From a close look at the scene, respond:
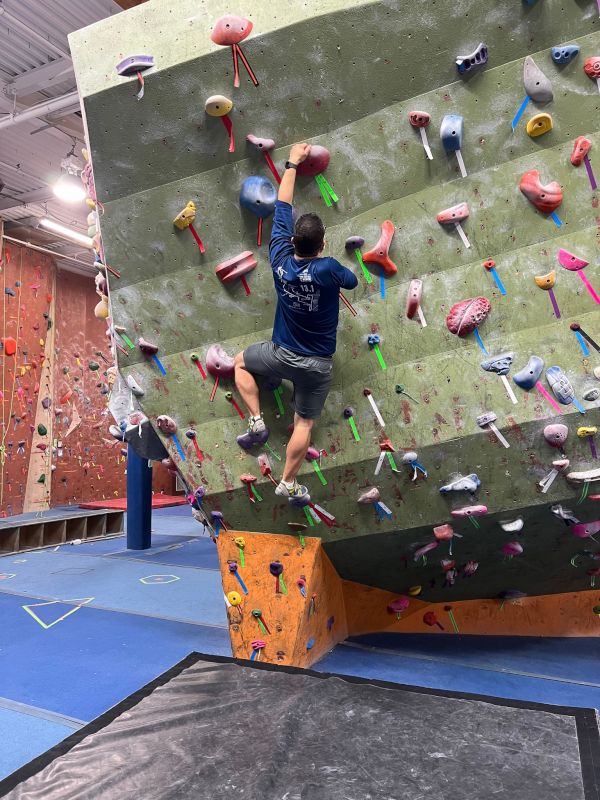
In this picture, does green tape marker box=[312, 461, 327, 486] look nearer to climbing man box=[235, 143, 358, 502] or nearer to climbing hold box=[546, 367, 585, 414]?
climbing man box=[235, 143, 358, 502]

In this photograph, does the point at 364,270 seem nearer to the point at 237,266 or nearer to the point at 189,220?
the point at 237,266

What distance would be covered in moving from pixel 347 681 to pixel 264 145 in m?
2.34

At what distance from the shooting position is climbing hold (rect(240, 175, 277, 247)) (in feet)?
8.46

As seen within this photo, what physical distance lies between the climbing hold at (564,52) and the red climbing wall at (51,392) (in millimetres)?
8098

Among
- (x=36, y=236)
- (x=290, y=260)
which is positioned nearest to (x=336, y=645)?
(x=290, y=260)

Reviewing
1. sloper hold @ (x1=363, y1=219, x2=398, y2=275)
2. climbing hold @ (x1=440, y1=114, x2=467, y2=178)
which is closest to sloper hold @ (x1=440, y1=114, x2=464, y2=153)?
climbing hold @ (x1=440, y1=114, x2=467, y2=178)

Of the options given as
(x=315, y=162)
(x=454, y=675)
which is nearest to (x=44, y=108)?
(x=315, y=162)

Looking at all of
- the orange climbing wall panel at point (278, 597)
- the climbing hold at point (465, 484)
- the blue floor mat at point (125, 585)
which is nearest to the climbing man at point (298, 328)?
the orange climbing wall panel at point (278, 597)

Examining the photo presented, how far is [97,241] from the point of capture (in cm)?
290

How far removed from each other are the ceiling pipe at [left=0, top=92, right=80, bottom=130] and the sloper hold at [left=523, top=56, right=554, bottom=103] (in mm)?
4672

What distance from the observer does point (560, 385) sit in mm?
2438

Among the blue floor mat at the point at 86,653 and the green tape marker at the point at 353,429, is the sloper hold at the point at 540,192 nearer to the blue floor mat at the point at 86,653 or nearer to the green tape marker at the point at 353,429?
the green tape marker at the point at 353,429

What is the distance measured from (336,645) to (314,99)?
2.87 metres

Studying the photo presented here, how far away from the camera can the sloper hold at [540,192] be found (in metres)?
2.38
